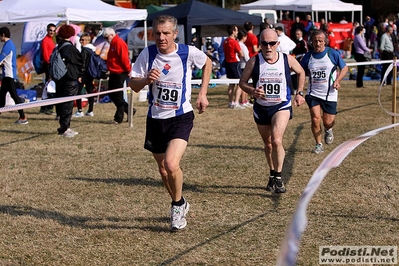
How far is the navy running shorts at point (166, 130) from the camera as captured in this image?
20.5 ft

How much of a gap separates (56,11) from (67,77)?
444cm

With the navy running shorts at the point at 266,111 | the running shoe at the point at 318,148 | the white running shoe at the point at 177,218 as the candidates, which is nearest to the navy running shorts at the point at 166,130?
the white running shoe at the point at 177,218

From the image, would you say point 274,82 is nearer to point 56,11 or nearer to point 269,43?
point 269,43

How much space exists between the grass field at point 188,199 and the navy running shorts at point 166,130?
81cm

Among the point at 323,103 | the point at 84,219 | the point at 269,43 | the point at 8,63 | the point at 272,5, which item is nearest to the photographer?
the point at 84,219

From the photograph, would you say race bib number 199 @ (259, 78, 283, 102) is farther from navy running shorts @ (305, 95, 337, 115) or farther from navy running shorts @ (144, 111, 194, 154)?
navy running shorts @ (305, 95, 337, 115)

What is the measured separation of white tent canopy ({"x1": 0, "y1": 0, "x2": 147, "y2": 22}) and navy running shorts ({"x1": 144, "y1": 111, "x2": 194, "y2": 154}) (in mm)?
10427

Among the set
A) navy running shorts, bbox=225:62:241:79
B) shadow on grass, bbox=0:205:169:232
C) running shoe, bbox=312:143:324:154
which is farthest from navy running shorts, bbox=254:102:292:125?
navy running shorts, bbox=225:62:241:79

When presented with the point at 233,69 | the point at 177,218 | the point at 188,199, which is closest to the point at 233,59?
the point at 233,69

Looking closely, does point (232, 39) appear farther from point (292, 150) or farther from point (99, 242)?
point (99, 242)

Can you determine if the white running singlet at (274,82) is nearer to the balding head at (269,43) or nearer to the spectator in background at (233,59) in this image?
the balding head at (269,43)

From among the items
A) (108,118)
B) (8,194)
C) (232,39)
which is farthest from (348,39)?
(8,194)

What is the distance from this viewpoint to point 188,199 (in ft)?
24.9

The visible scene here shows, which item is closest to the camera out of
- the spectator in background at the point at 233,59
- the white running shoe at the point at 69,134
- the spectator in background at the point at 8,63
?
the white running shoe at the point at 69,134
